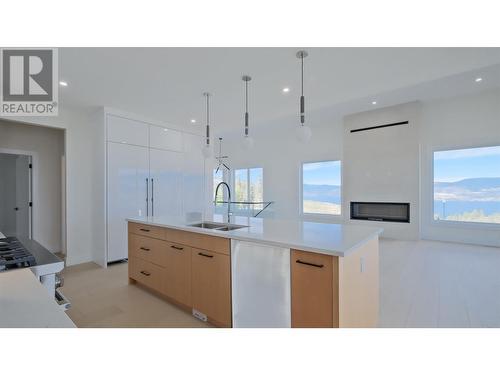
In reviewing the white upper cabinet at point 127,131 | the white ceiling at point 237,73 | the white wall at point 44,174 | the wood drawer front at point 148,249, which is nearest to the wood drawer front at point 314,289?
the wood drawer front at point 148,249

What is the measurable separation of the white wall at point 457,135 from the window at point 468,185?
14 centimetres

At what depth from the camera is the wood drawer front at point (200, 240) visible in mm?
1854

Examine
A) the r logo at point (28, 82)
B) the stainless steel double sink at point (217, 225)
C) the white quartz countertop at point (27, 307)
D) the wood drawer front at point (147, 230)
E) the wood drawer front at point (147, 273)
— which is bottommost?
the wood drawer front at point (147, 273)

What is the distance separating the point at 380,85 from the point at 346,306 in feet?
10.2

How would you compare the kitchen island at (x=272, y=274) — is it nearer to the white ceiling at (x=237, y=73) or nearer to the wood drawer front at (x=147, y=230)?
the wood drawer front at (x=147, y=230)

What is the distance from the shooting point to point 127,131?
3.97 m

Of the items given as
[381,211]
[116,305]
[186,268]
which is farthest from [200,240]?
[381,211]

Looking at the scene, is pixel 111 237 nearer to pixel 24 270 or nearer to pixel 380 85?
pixel 24 270

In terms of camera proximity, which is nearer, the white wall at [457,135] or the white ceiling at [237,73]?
the white ceiling at [237,73]

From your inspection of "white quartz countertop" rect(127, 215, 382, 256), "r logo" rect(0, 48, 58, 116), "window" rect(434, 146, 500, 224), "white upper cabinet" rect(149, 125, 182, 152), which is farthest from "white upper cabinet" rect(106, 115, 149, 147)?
"window" rect(434, 146, 500, 224)

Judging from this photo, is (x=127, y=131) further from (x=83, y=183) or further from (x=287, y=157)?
(x=287, y=157)

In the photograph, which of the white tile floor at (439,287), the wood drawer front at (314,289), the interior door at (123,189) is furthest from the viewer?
the interior door at (123,189)
